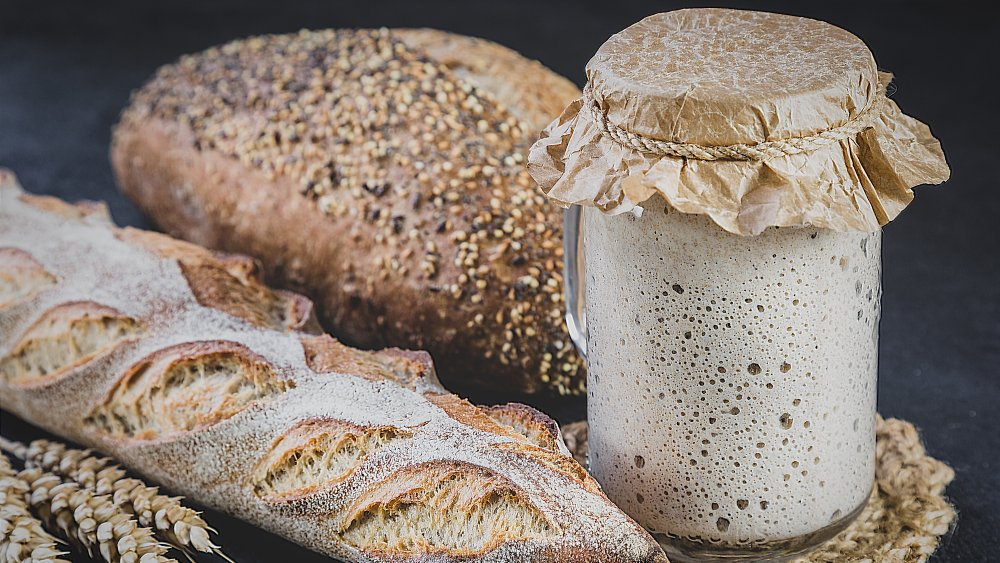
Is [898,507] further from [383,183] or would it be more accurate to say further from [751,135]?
[383,183]

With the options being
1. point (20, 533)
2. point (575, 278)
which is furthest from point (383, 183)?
point (20, 533)

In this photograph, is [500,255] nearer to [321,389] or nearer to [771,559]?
[321,389]

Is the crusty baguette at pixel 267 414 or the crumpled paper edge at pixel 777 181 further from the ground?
the crumpled paper edge at pixel 777 181

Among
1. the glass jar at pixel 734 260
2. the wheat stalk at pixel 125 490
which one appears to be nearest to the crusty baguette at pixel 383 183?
the glass jar at pixel 734 260

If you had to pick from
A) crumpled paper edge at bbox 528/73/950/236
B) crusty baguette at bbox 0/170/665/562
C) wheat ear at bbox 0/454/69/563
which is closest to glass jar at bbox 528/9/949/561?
crumpled paper edge at bbox 528/73/950/236

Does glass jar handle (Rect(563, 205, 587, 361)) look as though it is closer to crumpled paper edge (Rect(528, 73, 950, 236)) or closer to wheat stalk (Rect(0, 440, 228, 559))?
crumpled paper edge (Rect(528, 73, 950, 236))

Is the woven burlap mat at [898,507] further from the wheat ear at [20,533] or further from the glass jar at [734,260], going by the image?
the wheat ear at [20,533]
